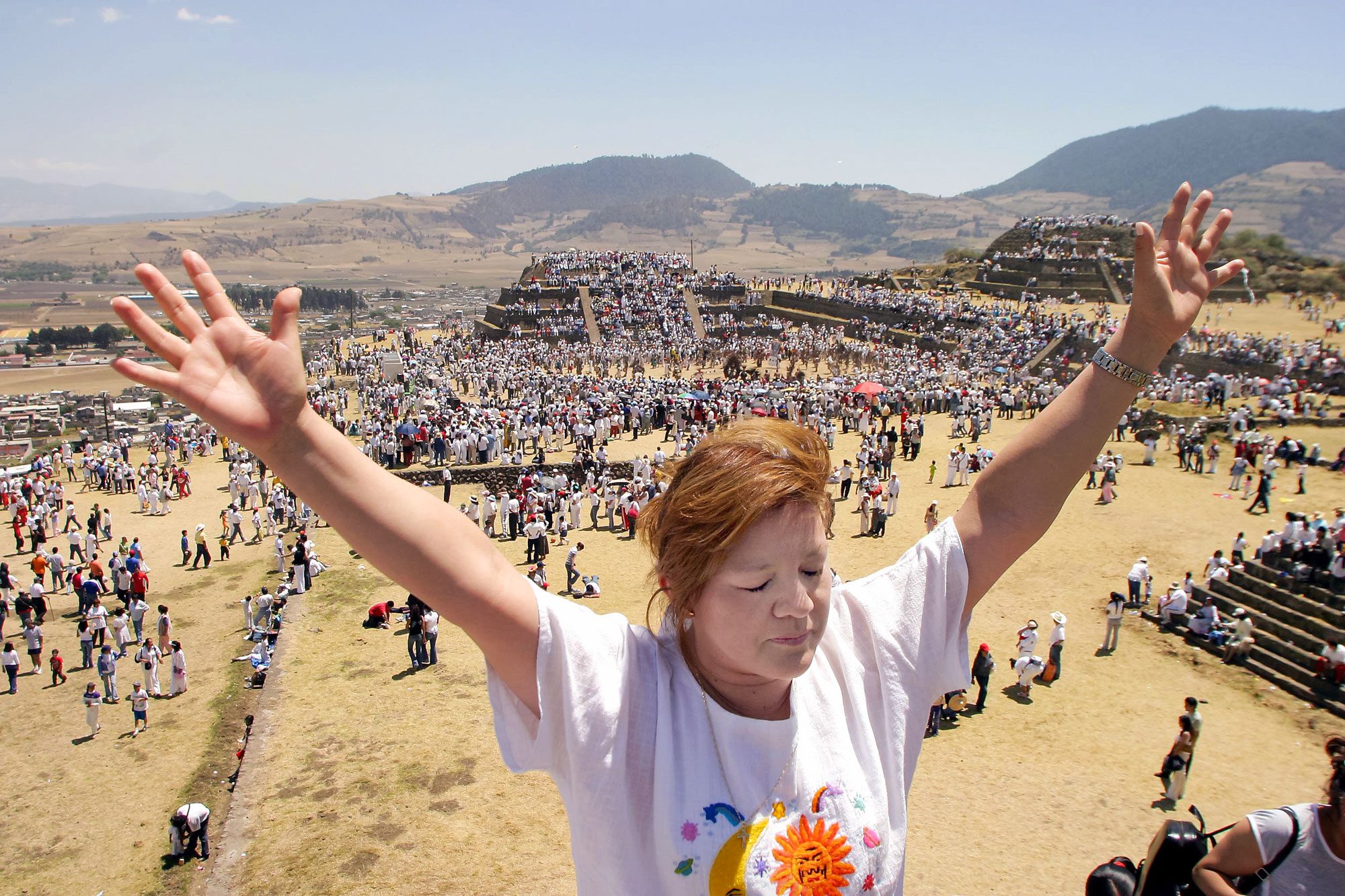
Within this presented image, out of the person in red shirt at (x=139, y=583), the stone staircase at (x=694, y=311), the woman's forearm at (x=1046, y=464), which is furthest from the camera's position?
the stone staircase at (x=694, y=311)

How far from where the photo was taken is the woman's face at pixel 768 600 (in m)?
1.37

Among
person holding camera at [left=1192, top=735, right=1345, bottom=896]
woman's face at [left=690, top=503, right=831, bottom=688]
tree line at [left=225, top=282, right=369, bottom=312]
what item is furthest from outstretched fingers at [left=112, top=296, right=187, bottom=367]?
tree line at [left=225, top=282, right=369, bottom=312]

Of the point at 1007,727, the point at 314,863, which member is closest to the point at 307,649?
the point at 314,863

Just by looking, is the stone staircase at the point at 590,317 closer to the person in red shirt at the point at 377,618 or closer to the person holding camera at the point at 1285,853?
the person in red shirt at the point at 377,618

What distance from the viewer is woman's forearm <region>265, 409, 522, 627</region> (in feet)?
3.99

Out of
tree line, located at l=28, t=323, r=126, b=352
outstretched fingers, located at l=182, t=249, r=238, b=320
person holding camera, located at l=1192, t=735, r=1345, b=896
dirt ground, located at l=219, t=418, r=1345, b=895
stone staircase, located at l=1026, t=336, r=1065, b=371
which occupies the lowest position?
dirt ground, located at l=219, t=418, r=1345, b=895

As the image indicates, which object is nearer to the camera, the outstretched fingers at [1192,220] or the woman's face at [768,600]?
the woman's face at [768,600]

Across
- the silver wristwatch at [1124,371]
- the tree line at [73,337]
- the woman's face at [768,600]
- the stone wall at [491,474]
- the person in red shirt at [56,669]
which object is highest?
the silver wristwatch at [1124,371]

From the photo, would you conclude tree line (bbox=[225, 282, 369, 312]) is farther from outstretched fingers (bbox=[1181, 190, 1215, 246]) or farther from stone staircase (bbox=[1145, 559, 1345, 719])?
outstretched fingers (bbox=[1181, 190, 1215, 246])

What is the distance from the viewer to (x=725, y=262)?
135 m

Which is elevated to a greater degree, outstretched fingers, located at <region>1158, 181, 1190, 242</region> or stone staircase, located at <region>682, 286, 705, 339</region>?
outstretched fingers, located at <region>1158, 181, 1190, 242</region>

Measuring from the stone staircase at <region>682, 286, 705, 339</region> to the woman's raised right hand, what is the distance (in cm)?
3589

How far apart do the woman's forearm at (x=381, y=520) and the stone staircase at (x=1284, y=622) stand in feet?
35.1

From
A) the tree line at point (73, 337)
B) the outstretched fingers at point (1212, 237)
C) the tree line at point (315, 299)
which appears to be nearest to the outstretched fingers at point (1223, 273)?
the outstretched fingers at point (1212, 237)
